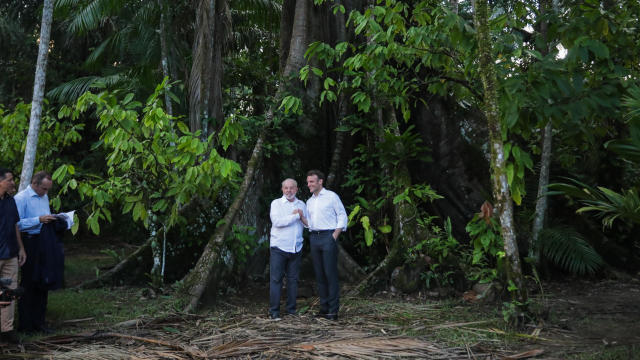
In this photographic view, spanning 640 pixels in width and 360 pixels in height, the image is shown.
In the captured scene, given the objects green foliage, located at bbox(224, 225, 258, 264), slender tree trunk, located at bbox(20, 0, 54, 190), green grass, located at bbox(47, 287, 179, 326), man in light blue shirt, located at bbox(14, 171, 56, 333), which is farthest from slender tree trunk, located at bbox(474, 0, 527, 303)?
slender tree trunk, located at bbox(20, 0, 54, 190)

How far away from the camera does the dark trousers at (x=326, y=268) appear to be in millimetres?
6207

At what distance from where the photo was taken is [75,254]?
13812 mm

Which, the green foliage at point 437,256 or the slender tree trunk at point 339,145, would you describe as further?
the slender tree trunk at point 339,145

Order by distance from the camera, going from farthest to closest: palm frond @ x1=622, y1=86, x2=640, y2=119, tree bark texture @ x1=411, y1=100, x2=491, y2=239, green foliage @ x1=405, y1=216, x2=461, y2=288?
Answer: tree bark texture @ x1=411, y1=100, x2=491, y2=239 < green foliage @ x1=405, y1=216, x2=461, y2=288 < palm frond @ x1=622, y1=86, x2=640, y2=119

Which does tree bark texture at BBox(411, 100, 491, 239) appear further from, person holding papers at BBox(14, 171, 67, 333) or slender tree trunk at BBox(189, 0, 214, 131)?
person holding papers at BBox(14, 171, 67, 333)

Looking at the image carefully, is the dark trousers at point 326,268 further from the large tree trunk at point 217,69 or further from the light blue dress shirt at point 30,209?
the large tree trunk at point 217,69

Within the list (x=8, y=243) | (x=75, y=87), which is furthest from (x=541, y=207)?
(x=75, y=87)

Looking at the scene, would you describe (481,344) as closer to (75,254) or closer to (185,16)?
(185,16)

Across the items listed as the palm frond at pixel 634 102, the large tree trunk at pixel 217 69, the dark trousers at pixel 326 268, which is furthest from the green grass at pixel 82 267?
the palm frond at pixel 634 102

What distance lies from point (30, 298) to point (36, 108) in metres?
3.21

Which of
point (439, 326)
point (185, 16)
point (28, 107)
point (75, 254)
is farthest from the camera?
point (75, 254)

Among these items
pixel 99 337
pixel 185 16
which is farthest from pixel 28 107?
pixel 99 337

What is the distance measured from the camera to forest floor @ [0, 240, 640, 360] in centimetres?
483

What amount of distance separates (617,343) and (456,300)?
2333 mm
